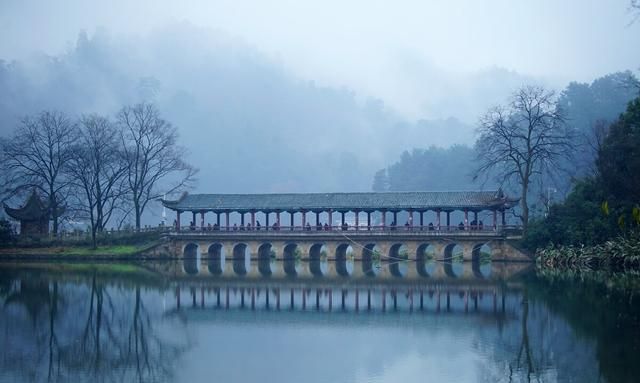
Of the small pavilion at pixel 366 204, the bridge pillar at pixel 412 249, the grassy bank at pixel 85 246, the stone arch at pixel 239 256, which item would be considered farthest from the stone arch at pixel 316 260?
the grassy bank at pixel 85 246

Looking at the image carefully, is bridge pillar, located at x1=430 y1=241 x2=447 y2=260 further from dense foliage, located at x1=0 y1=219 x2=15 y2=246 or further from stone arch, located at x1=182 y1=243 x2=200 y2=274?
dense foliage, located at x1=0 y1=219 x2=15 y2=246

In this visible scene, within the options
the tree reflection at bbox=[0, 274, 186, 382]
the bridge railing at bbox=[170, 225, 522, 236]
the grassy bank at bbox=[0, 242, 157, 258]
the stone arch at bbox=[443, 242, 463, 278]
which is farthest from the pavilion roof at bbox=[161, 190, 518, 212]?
the tree reflection at bbox=[0, 274, 186, 382]

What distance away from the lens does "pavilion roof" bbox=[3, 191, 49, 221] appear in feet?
198

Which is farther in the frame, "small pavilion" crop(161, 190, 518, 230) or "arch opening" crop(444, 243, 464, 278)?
"small pavilion" crop(161, 190, 518, 230)

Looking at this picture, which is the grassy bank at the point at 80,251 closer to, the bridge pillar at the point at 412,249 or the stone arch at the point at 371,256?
the stone arch at the point at 371,256

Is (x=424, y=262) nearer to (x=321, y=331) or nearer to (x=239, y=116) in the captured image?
(x=321, y=331)

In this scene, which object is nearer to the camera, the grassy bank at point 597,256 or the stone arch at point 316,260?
the grassy bank at point 597,256

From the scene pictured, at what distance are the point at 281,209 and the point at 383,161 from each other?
107431mm

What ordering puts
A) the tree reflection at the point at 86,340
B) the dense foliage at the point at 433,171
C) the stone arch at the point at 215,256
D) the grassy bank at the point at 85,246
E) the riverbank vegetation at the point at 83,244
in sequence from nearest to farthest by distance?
the tree reflection at the point at 86,340 < the stone arch at the point at 215,256 < the grassy bank at the point at 85,246 < the riverbank vegetation at the point at 83,244 < the dense foliage at the point at 433,171

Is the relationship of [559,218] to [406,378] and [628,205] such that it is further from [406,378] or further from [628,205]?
[406,378]

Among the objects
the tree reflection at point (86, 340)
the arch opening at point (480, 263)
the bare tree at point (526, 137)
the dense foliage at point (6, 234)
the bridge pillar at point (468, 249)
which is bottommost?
the tree reflection at point (86, 340)

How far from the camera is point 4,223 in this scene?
57312mm

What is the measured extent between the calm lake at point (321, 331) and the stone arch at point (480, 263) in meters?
5.40

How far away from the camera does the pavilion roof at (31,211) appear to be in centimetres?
6041
